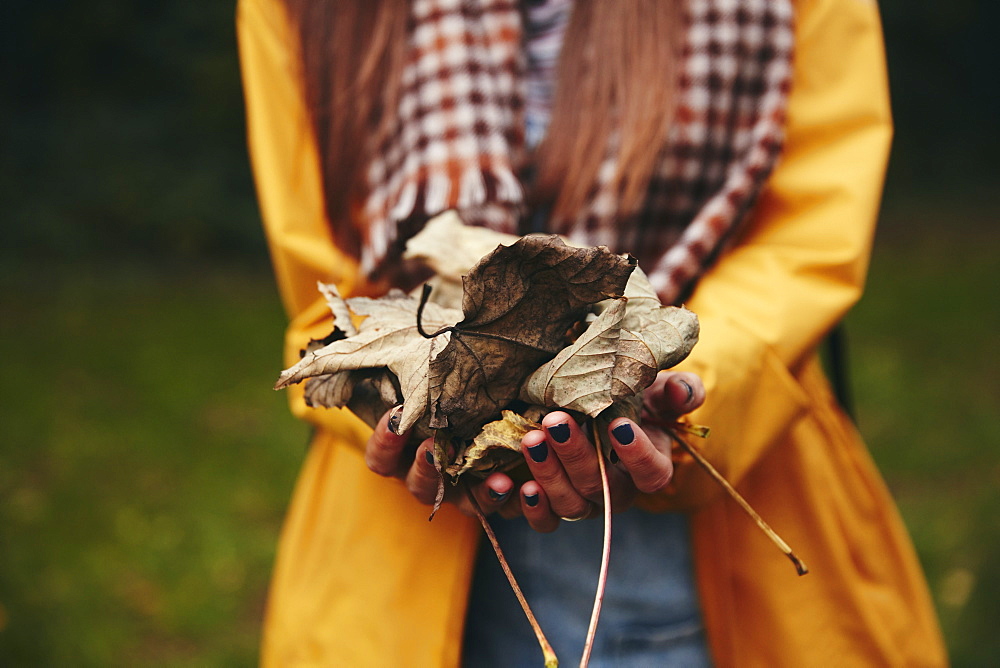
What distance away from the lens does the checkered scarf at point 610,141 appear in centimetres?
110

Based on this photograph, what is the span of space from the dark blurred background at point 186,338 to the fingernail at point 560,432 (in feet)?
6.32

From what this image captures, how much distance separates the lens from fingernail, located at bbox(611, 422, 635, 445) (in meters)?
0.73

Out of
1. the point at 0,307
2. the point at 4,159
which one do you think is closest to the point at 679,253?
the point at 0,307

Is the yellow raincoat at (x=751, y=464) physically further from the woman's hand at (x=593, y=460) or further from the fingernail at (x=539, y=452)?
the fingernail at (x=539, y=452)

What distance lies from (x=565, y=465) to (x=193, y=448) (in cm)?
298

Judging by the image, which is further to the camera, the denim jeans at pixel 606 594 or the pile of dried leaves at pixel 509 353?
the denim jeans at pixel 606 594

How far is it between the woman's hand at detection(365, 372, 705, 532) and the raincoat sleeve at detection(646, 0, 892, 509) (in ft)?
0.36

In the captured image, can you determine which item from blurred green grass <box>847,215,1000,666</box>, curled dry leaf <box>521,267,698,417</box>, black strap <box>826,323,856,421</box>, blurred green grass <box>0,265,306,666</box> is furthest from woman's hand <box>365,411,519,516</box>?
blurred green grass <box>847,215,1000,666</box>

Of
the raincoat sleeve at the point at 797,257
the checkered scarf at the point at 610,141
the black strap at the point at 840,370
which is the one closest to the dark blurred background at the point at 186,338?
the black strap at the point at 840,370

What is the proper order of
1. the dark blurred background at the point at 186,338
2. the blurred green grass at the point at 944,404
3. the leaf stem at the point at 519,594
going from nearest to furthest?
the leaf stem at the point at 519,594, the blurred green grass at the point at 944,404, the dark blurred background at the point at 186,338

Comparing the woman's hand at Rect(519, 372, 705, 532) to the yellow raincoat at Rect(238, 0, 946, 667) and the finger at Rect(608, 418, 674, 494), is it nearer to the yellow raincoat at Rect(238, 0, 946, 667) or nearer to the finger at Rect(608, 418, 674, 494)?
the finger at Rect(608, 418, 674, 494)

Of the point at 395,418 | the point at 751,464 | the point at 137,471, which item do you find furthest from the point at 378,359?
the point at 137,471

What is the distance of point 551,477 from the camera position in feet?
2.51

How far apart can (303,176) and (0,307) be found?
14.9ft
